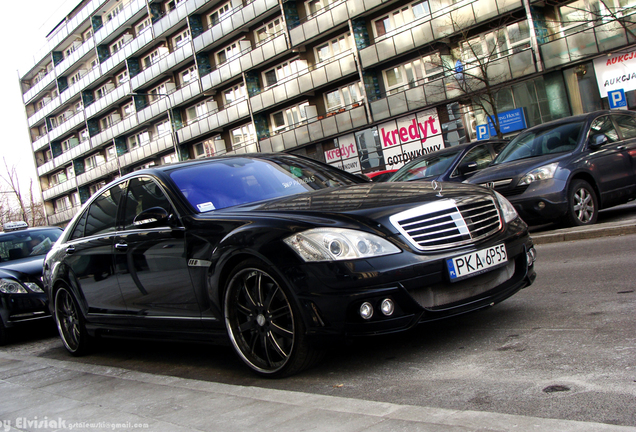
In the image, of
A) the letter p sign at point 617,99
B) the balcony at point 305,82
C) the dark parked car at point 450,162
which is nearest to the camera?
the dark parked car at point 450,162

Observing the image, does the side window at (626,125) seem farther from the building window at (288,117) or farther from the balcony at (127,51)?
the balcony at (127,51)

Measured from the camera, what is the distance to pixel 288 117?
3644 cm

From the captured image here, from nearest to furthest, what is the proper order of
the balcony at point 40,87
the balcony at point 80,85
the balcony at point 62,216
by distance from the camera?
the balcony at point 80,85 → the balcony at point 62,216 → the balcony at point 40,87

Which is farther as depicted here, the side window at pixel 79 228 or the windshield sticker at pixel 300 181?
the side window at pixel 79 228

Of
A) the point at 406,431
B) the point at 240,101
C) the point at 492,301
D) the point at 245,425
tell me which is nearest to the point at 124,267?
the point at 245,425

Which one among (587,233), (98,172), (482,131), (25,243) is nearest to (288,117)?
(482,131)

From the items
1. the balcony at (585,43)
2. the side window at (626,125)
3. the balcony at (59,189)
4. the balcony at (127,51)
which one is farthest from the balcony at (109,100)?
the side window at (626,125)

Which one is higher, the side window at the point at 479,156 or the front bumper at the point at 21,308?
the side window at the point at 479,156

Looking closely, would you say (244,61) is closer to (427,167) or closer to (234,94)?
(234,94)

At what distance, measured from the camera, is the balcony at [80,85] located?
54.5 metres

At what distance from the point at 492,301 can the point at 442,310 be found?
1.27 feet

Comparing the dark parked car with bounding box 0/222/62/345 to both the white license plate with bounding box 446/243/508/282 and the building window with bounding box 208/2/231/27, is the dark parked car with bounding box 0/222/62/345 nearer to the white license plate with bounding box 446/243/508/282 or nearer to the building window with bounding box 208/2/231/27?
the white license plate with bounding box 446/243/508/282

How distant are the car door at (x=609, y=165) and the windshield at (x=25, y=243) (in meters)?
7.93

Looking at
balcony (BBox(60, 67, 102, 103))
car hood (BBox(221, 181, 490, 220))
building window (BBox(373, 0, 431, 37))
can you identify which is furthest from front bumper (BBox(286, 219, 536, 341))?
balcony (BBox(60, 67, 102, 103))
